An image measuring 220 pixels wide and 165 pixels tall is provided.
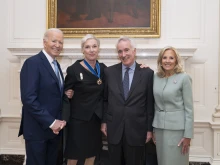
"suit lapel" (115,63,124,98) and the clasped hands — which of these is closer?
the clasped hands

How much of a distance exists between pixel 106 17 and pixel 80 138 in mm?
2260

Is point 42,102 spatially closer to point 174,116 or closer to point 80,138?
point 80,138

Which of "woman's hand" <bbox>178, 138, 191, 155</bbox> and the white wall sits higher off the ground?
the white wall

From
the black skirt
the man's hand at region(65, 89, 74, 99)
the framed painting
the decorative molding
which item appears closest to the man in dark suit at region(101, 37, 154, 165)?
the black skirt

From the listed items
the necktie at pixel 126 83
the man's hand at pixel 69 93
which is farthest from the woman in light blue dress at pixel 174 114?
the man's hand at pixel 69 93

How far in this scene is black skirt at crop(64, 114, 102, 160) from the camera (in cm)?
276

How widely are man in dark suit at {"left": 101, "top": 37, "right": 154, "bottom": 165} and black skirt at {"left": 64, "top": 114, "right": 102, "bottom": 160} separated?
22cm

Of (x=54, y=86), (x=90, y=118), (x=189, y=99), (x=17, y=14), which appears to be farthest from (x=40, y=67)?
(x=17, y=14)

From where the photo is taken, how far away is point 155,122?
2604 mm

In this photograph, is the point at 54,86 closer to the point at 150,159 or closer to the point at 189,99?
the point at 189,99

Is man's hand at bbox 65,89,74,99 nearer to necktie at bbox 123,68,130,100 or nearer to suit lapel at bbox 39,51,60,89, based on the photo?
suit lapel at bbox 39,51,60,89

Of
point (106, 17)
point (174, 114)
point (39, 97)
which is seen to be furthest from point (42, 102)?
point (106, 17)

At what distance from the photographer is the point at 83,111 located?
2719 mm

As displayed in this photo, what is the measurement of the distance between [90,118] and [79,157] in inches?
17.1
